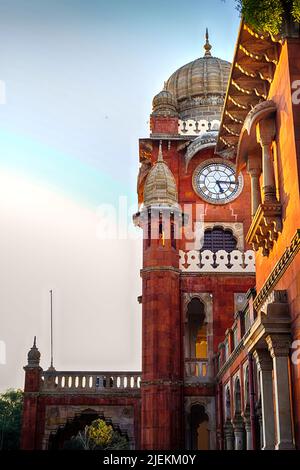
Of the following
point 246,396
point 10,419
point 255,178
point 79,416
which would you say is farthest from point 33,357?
point 10,419

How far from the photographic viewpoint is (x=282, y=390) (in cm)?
1039

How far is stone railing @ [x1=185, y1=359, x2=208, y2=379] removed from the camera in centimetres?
2594

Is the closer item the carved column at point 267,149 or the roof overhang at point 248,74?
the carved column at point 267,149

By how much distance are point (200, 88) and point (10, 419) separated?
134ft

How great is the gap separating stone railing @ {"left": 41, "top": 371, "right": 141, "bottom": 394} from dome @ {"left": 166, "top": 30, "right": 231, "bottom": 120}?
12.4 metres

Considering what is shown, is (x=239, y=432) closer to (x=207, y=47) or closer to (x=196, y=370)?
(x=196, y=370)

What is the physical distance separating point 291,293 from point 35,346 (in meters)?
20.2

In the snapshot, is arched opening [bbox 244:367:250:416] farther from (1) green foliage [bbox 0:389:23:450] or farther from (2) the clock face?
(1) green foliage [bbox 0:389:23:450]

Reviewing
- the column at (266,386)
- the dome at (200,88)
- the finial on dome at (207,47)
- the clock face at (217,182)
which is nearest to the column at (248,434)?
the column at (266,386)

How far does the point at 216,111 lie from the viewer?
32500 millimetres

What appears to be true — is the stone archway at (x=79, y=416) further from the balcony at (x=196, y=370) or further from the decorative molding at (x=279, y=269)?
the decorative molding at (x=279, y=269)

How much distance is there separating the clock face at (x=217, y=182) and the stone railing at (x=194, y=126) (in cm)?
160

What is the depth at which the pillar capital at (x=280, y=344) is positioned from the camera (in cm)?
1049
